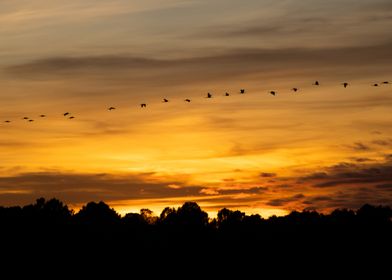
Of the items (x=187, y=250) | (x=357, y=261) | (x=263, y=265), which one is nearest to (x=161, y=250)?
(x=187, y=250)

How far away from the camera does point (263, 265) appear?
18600 cm

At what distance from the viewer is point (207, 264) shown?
614 ft

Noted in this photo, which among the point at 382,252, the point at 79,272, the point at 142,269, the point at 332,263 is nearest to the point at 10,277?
the point at 79,272

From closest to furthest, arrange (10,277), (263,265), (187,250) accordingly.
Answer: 1. (10,277)
2. (263,265)
3. (187,250)

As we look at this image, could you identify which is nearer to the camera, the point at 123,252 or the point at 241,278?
the point at 241,278

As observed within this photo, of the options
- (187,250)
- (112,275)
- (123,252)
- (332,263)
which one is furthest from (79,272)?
(332,263)

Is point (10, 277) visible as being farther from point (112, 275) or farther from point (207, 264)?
point (207, 264)

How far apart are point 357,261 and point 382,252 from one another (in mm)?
8341

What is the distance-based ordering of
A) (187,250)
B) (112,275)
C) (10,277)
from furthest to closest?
(187,250) < (112,275) < (10,277)

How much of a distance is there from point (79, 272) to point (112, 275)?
517 centimetres

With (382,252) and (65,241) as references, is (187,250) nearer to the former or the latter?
(65,241)

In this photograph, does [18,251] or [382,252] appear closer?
[18,251]

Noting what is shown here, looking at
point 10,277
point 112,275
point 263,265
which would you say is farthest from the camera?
point 263,265

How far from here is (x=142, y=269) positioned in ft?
586
